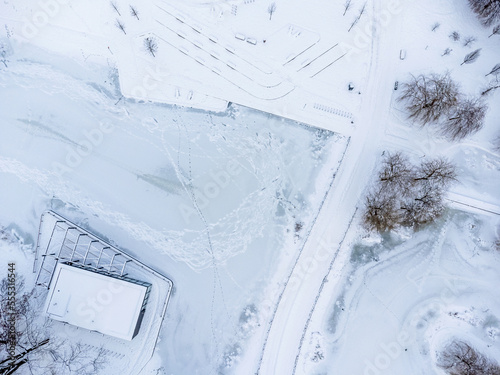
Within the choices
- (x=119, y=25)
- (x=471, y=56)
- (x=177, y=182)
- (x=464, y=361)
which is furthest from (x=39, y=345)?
(x=471, y=56)

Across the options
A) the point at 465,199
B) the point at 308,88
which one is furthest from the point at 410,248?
the point at 308,88

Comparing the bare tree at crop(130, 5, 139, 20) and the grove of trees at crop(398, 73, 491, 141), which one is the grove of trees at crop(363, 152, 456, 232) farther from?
the bare tree at crop(130, 5, 139, 20)

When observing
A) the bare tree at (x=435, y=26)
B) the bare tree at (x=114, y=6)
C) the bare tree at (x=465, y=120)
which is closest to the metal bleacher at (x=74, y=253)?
the bare tree at (x=114, y=6)

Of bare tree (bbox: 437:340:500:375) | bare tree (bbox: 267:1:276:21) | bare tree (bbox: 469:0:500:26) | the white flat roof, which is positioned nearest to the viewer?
the white flat roof

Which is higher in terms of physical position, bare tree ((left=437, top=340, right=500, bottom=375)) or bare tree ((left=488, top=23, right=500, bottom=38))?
bare tree ((left=488, top=23, right=500, bottom=38))

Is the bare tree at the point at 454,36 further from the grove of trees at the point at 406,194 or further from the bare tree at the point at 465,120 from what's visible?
the grove of trees at the point at 406,194

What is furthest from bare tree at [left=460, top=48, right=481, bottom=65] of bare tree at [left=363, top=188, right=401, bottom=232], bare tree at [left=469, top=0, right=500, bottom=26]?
bare tree at [left=363, top=188, right=401, bottom=232]

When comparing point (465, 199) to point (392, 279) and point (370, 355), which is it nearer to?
point (392, 279)
